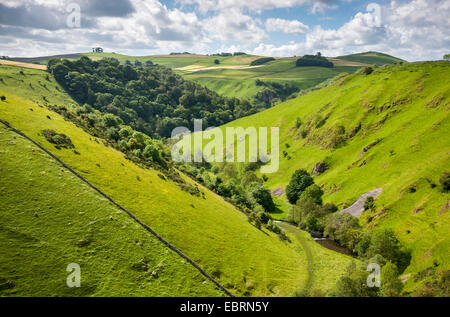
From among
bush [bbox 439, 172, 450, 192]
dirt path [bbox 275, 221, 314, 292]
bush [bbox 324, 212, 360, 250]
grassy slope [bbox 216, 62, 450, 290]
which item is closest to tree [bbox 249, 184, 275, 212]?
grassy slope [bbox 216, 62, 450, 290]

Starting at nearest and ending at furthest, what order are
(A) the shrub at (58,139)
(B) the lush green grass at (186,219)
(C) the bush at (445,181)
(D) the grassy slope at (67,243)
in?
1. (D) the grassy slope at (67,243)
2. (B) the lush green grass at (186,219)
3. (A) the shrub at (58,139)
4. (C) the bush at (445,181)

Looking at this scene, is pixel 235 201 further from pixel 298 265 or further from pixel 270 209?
pixel 298 265

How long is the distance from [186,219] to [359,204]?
6511 centimetres

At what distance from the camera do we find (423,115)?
4451 inches

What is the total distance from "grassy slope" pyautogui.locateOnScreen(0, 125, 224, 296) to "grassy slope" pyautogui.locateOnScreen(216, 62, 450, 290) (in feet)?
165

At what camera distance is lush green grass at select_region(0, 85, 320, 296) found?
4909cm

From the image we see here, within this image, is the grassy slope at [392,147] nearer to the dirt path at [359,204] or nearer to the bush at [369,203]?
the bush at [369,203]

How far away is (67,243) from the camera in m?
37.3

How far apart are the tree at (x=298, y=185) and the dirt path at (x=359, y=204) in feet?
90.8

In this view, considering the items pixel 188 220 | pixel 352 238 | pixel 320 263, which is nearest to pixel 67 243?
pixel 188 220

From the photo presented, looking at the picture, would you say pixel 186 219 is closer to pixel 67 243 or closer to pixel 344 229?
pixel 67 243

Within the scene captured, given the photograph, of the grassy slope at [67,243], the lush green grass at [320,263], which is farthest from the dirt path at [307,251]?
the grassy slope at [67,243]

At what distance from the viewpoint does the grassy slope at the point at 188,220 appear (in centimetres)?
4912

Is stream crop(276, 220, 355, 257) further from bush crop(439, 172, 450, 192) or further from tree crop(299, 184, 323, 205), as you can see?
bush crop(439, 172, 450, 192)
